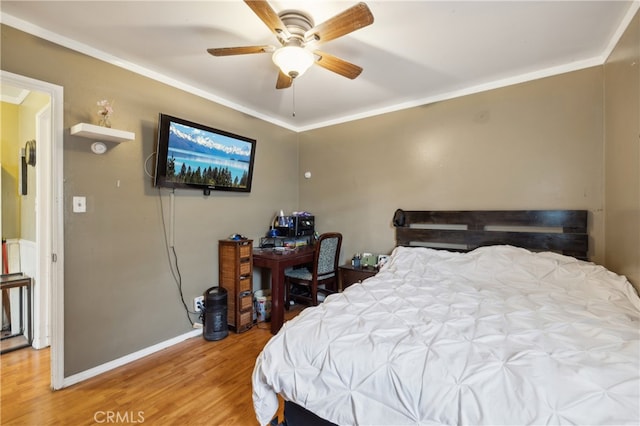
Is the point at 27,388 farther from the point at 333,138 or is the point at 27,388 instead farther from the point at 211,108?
the point at 333,138

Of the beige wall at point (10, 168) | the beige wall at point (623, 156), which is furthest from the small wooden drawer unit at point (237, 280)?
the beige wall at point (623, 156)

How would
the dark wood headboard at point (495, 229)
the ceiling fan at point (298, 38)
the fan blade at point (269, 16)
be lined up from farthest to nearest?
the dark wood headboard at point (495, 229) < the ceiling fan at point (298, 38) < the fan blade at point (269, 16)

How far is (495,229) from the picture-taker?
268 centimetres

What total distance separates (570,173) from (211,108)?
3.44 metres

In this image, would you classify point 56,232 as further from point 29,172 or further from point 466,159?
point 466,159

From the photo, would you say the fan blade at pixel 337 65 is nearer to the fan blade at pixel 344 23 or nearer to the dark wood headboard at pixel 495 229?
the fan blade at pixel 344 23

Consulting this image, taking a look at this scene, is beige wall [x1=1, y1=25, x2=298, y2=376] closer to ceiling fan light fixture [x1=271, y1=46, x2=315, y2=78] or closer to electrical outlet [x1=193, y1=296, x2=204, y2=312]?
electrical outlet [x1=193, y1=296, x2=204, y2=312]

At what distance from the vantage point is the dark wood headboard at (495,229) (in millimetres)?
2342

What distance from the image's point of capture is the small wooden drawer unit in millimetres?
2881

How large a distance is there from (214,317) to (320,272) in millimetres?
1208

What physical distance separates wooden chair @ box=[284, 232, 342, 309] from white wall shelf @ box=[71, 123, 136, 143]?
2.01m

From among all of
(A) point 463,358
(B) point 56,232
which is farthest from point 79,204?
(A) point 463,358

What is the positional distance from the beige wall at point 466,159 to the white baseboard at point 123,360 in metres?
2.05

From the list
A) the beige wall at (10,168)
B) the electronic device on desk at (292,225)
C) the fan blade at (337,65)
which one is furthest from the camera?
the electronic device on desk at (292,225)
